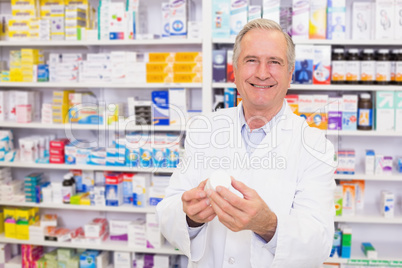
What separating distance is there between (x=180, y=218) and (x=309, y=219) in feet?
1.41

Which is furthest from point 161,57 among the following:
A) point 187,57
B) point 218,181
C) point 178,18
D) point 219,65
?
point 218,181

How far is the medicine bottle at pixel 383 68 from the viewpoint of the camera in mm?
2795

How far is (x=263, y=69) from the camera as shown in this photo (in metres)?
1.59

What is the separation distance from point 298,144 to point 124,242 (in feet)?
6.75

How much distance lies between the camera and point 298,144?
1603 millimetres

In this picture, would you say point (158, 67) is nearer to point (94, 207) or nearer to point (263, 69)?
point (94, 207)

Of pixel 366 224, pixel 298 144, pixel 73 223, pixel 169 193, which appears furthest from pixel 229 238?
pixel 73 223

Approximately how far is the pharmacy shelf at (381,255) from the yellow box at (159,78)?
67.2 inches

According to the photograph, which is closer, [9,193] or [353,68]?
[353,68]

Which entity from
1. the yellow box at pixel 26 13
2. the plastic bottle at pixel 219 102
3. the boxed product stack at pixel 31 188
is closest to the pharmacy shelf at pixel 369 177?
the plastic bottle at pixel 219 102

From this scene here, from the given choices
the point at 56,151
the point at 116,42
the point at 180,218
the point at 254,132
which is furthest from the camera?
the point at 56,151

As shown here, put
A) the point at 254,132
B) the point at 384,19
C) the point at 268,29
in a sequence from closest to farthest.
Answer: the point at 268,29 → the point at 254,132 → the point at 384,19

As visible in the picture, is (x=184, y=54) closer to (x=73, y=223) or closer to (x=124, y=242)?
(x=124, y=242)

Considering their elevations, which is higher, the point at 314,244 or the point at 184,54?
the point at 184,54
